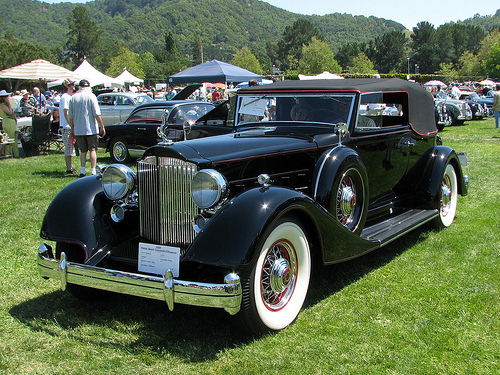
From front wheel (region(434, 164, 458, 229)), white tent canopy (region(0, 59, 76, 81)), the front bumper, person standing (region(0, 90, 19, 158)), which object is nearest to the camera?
the front bumper

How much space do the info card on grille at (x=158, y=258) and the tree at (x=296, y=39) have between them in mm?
126092

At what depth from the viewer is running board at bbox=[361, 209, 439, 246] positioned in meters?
4.22

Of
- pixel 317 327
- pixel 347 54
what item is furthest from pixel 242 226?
pixel 347 54

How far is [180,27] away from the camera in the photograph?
174m

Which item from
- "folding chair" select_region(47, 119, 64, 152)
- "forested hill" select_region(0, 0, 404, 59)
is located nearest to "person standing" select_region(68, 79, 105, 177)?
"folding chair" select_region(47, 119, 64, 152)

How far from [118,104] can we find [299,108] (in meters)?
13.7

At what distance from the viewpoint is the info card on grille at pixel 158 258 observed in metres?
3.11

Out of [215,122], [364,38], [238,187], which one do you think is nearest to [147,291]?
[238,187]

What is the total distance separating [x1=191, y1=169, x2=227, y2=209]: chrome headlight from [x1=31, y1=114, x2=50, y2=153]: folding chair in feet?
35.3

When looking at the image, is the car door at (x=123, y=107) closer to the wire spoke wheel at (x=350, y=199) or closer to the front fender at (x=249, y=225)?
the wire spoke wheel at (x=350, y=199)

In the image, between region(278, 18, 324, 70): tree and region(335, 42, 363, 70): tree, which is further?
region(278, 18, 324, 70): tree

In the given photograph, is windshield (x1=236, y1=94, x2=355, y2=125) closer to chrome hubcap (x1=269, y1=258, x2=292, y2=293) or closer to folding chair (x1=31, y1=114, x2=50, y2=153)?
chrome hubcap (x1=269, y1=258, x2=292, y2=293)

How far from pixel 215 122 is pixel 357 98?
499 centimetres

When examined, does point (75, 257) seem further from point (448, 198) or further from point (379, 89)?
point (448, 198)
